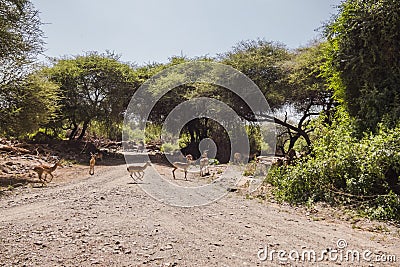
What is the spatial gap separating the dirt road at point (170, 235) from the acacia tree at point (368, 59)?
3.19 m

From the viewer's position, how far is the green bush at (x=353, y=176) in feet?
17.4

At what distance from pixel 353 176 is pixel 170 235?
153 inches

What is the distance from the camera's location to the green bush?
5.30m

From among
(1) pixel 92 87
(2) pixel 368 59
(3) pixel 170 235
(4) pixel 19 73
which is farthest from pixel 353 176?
(1) pixel 92 87

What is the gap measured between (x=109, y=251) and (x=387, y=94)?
22.2 ft

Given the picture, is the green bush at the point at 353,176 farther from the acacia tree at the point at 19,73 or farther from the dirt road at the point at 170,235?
the acacia tree at the point at 19,73

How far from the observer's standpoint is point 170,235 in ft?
A: 13.5

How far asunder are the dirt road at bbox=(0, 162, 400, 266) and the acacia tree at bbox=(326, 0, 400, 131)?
319 centimetres

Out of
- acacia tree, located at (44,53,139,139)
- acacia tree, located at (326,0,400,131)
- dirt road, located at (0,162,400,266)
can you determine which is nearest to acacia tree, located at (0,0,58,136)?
dirt road, located at (0,162,400,266)

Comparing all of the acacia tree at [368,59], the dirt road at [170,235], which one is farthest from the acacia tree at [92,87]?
the acacia tree at [368,59]

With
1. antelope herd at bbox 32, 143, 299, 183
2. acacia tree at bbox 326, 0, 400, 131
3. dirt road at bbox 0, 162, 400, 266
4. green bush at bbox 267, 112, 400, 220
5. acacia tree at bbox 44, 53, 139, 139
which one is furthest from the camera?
acacia tree at bbox 44, 53, 139, 139

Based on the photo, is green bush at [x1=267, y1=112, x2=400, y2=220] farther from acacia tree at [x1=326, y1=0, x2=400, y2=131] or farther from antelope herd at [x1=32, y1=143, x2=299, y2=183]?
antelope herd at [x1=32, y1=143, x2=299, y2=183]

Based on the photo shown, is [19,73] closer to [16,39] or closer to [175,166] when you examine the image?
[16,39]

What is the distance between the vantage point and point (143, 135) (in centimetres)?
2202
